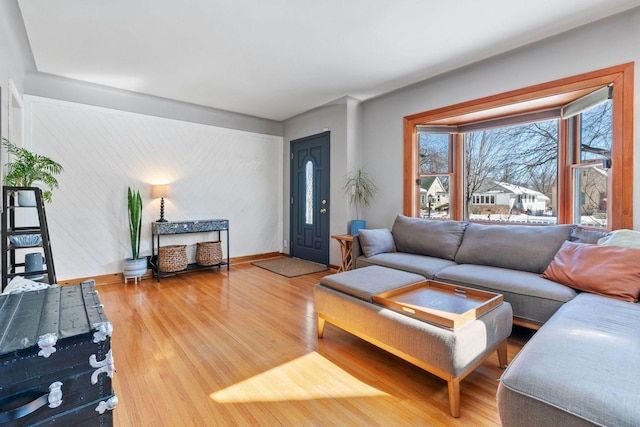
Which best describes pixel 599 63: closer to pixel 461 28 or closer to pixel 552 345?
pixel 461 28

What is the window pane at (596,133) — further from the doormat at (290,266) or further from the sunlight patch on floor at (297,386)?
the doormat at (290,266)

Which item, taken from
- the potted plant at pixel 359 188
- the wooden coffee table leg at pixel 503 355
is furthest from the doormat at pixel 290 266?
the wooden coffee table leg at pixel 503 355

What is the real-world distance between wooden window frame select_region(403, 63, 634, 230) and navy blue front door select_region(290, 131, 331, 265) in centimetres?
139

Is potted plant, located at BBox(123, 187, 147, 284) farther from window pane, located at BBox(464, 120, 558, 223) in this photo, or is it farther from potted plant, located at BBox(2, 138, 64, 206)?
window pane, located at BBox(464, 120, 558, 223)

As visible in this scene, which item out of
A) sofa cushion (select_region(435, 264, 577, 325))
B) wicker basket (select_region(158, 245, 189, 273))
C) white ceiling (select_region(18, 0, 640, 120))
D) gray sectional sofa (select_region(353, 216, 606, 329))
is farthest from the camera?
wicker basket (select_region(158, 245, 189, 273))

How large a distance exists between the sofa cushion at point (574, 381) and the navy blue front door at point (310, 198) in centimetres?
374

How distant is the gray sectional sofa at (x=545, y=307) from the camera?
1.00 m

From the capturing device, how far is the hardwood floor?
1.57 m

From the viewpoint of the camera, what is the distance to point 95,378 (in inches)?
37.6

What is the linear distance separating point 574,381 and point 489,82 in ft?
10.5

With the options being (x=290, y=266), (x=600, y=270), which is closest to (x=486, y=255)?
(x=600, y=270)

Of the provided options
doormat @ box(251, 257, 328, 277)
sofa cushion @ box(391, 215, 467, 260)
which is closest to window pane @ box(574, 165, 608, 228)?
sofa cushion @ box(391, 215, 467, 260)

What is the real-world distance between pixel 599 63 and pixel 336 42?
2.32m

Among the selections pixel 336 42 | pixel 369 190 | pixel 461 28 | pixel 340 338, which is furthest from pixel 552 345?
pixel 369 190
